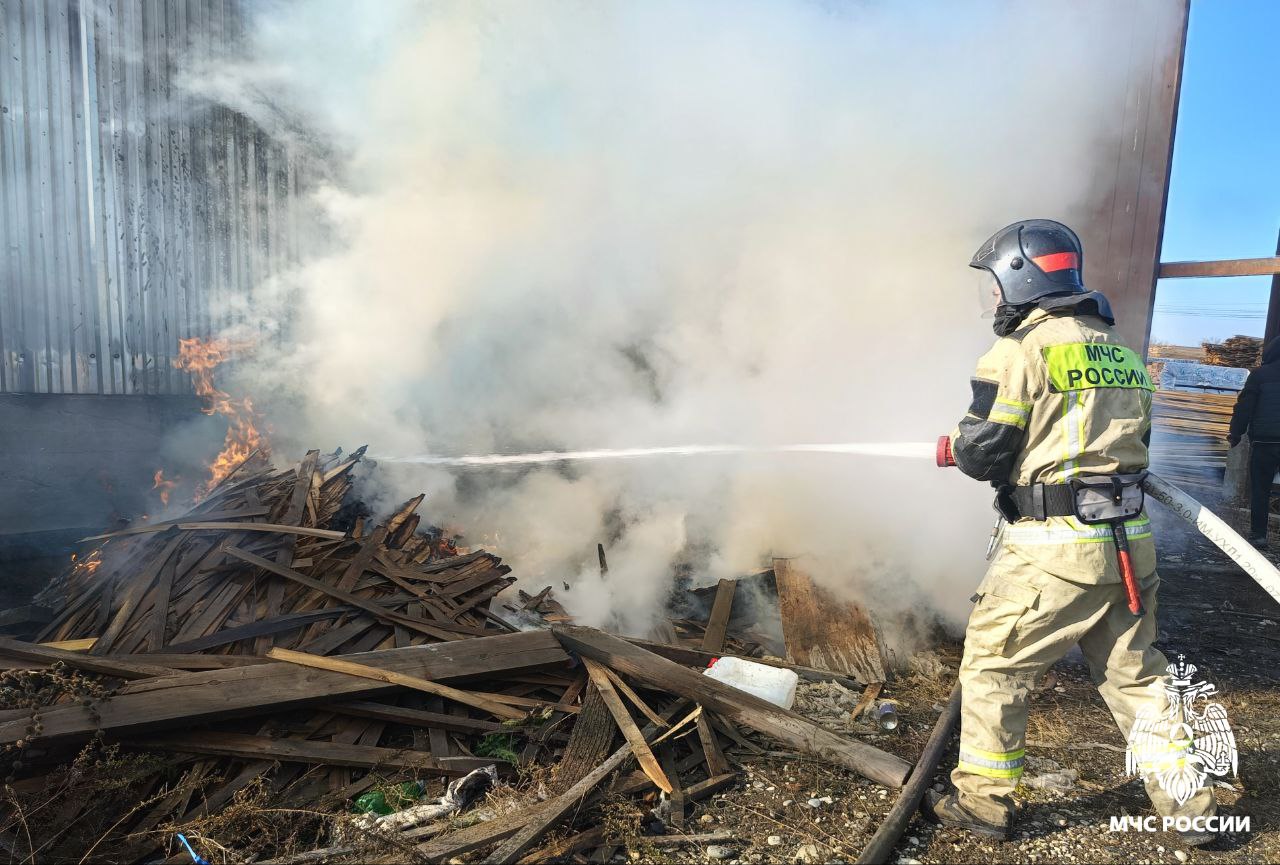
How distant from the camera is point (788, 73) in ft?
20.5

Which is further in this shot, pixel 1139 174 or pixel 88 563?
pixel 1139 174

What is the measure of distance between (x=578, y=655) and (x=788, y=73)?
5.30 metres

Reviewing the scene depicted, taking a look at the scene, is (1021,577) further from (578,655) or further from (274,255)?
(274,255)

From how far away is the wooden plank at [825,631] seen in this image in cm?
406

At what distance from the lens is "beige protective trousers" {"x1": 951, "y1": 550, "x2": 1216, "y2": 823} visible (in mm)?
2566

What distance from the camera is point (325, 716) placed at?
2.97 m

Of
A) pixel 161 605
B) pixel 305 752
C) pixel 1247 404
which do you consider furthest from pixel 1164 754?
pixel 1247 404

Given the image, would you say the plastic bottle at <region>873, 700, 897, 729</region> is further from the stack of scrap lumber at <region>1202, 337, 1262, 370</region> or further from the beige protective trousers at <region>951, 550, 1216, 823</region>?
the stack of scrap lumber at <region>1202, 337, 1262, 370</region>

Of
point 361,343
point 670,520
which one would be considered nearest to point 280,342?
point 361,343

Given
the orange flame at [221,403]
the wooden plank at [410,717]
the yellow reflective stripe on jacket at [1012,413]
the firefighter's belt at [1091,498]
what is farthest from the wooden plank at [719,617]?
the orange flame at [221,403]

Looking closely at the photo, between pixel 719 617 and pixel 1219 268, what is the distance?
17.0 feet

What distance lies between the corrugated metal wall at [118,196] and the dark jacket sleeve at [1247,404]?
28.4ft

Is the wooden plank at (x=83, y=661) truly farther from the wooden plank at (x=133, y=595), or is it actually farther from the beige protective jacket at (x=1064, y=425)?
the beige protective jacket at (x=1064, y=425)

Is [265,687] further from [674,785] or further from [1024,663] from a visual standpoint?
[1024,663]
